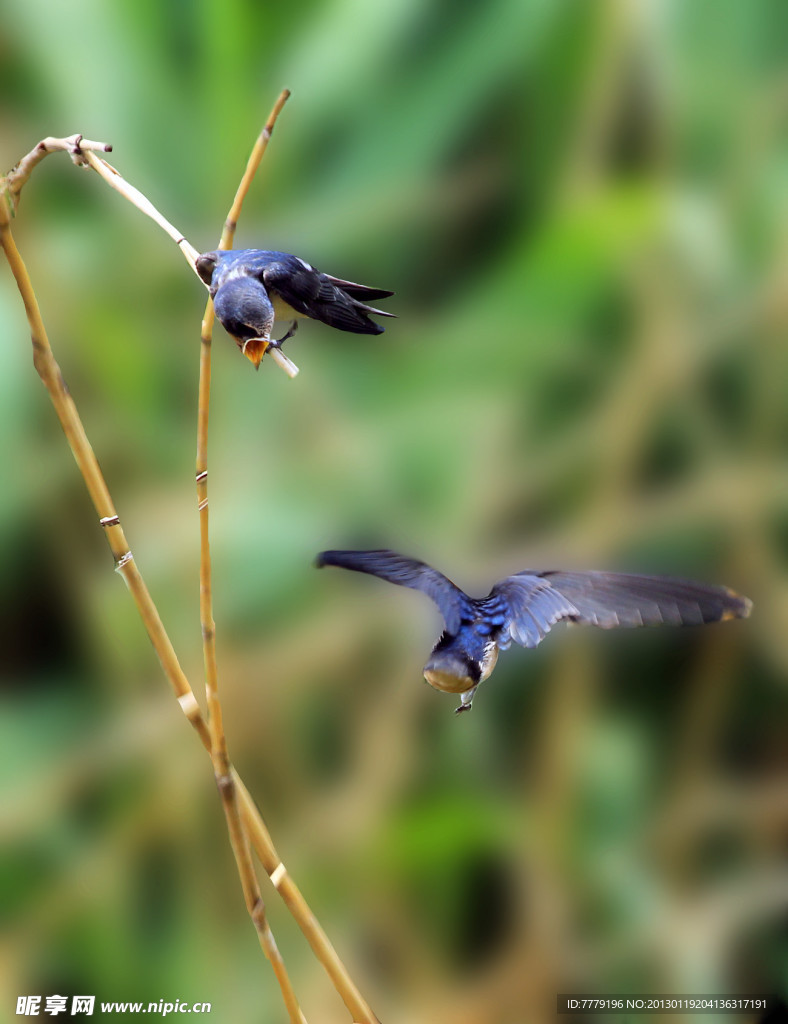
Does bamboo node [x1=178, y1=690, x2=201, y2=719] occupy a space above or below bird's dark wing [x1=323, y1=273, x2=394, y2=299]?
below

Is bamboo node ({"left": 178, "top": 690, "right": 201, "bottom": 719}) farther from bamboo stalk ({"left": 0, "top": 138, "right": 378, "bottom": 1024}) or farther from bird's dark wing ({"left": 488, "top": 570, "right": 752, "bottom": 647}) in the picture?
bird's dark wing ({"left": 488, "top": 570, "right": 752, "bottom": 647})

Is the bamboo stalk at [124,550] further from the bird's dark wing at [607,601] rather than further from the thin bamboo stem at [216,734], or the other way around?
the bird's dark wing at [607,601]

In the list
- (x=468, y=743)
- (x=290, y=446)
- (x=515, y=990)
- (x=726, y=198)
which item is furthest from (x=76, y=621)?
(x=726, y=198)

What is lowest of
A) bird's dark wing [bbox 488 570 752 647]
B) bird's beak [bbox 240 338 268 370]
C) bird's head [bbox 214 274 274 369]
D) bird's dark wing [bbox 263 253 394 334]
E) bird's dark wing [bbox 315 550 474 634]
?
bird's dark wing [bbox 488 570 752 647]

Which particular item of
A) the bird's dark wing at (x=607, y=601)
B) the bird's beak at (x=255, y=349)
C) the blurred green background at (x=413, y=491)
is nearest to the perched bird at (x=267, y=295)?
the bird's beak at (x=255, y=349)

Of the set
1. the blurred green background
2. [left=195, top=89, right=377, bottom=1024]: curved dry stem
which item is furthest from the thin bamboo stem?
the blurred green background

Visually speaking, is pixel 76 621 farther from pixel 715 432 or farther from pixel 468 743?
pixel 715 432

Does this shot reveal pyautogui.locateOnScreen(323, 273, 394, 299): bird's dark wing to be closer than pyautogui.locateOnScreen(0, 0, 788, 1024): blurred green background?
Yes
